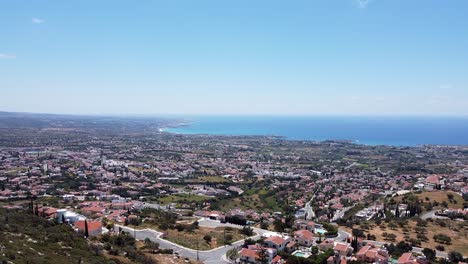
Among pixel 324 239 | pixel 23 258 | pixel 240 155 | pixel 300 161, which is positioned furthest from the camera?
pixel 240 155

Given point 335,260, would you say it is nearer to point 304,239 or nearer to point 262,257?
point 262,257

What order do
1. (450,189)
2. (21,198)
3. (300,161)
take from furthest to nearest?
(300,161) → (450,189) → (21,198)

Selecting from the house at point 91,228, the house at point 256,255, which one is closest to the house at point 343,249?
the house at point 256,255

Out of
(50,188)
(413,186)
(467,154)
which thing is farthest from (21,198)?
(467,154)

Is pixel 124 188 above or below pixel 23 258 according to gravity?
below

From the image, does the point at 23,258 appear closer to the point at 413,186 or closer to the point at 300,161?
the point at 413,186

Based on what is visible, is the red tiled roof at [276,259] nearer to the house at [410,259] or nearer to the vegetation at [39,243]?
the house at [410,259]

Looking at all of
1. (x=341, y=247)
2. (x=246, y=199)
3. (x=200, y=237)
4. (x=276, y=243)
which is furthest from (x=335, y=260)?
(x=246, y=199)
